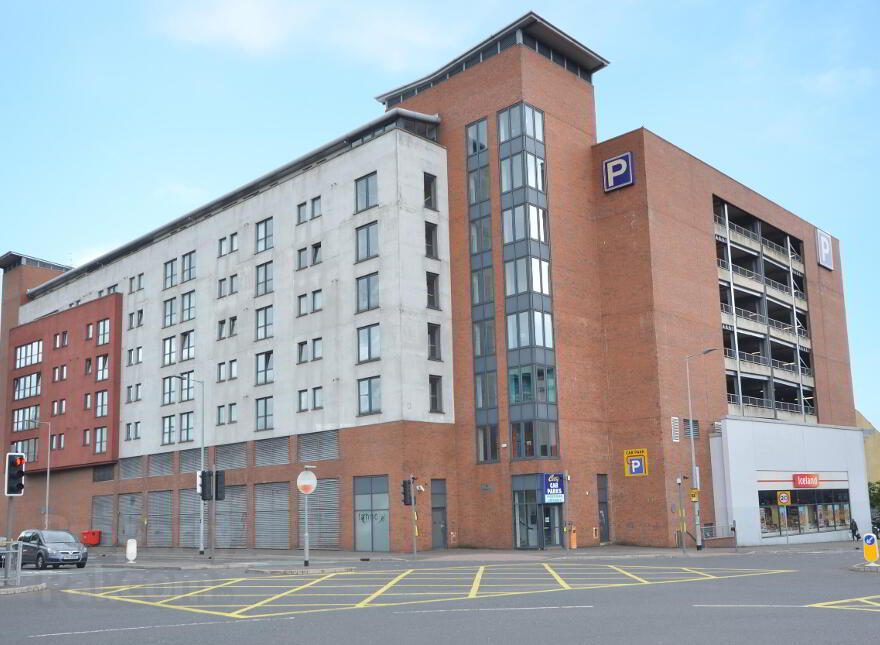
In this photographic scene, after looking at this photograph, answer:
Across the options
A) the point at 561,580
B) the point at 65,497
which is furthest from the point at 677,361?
the point at 65,497

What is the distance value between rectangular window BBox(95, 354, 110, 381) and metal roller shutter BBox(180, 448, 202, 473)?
1253cm

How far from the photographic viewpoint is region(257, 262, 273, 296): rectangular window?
184 feet

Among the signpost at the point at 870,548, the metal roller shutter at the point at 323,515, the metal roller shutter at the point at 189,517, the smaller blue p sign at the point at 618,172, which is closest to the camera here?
the signpost at the point at 870,548

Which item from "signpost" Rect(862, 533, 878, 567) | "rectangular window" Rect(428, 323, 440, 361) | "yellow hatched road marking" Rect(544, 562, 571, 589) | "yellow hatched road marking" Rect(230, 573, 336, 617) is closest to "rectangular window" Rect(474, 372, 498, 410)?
"rectangular window" Rect(428, 323, 440, 361)

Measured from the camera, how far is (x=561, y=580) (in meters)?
25.1

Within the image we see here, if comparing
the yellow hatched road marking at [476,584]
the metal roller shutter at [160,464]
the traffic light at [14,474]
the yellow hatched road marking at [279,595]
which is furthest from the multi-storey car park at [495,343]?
the traffic light at [14,474]

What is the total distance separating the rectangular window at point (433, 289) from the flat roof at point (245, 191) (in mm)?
9427

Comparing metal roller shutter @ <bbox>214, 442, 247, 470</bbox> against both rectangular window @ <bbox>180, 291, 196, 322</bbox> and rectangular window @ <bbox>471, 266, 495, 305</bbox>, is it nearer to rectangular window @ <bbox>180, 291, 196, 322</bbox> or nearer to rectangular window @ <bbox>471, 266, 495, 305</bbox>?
rectangular window @ <bbox>180, 291, 196, 322</bbox>

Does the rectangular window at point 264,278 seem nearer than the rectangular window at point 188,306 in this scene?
Yes

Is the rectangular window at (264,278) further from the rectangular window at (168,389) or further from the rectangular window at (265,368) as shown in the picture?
the rectangular window at (168,389)

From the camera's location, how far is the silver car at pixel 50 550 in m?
36.8

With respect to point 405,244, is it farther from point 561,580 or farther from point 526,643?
point 526,643

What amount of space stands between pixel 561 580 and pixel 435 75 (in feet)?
120

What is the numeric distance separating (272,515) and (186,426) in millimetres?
11238
